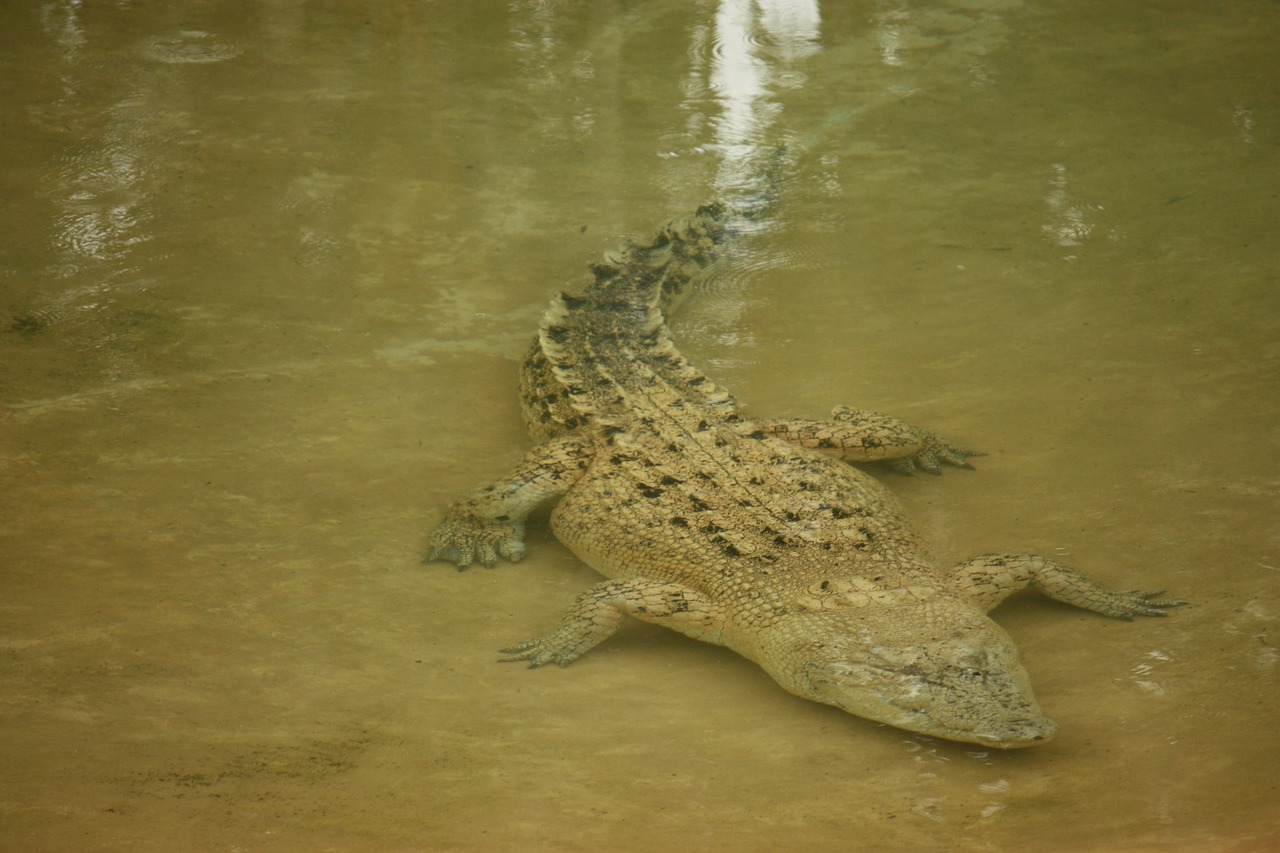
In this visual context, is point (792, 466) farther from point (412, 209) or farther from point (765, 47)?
point (765, 47)

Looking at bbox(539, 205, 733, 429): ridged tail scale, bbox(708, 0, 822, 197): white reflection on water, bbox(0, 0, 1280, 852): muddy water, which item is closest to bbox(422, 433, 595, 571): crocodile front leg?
bbox(0, 0, 1280, 852): muddy water

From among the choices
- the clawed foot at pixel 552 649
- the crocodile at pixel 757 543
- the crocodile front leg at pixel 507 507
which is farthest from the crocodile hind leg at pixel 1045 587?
the crocodile front leg at pixel 507 507

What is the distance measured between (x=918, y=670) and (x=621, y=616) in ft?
3.69

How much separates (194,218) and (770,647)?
5.03 meters

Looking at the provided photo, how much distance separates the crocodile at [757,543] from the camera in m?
3.87

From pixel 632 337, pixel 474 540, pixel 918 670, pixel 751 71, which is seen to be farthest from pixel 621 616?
pixel 751 71

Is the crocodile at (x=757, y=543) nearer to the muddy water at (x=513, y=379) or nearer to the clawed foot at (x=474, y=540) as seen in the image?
the clawed foot at (x=474, y=540)

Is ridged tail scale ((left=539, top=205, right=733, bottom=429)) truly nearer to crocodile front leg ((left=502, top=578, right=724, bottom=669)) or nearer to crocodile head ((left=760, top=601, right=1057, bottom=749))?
crocodile front leg ((left=502, top=578, right=724, bottom=669))

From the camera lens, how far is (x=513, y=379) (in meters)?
6.17

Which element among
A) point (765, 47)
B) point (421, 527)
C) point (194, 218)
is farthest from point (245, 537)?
point (765, 47)

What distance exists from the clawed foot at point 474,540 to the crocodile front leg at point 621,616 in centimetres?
59

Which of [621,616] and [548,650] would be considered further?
[621,616]

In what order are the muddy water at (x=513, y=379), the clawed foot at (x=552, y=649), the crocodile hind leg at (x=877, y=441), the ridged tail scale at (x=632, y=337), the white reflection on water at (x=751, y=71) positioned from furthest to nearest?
the white reflection on water at (x=751, y=71), the ridged tail scale at (x=632, y=337), the crocodile hind leg at (x=877, y=441), the clawed foot at (x=552, y=649), the muddy water at (x=513, y=379)

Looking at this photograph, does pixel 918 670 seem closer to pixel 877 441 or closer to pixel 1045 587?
pixel 1045 587
